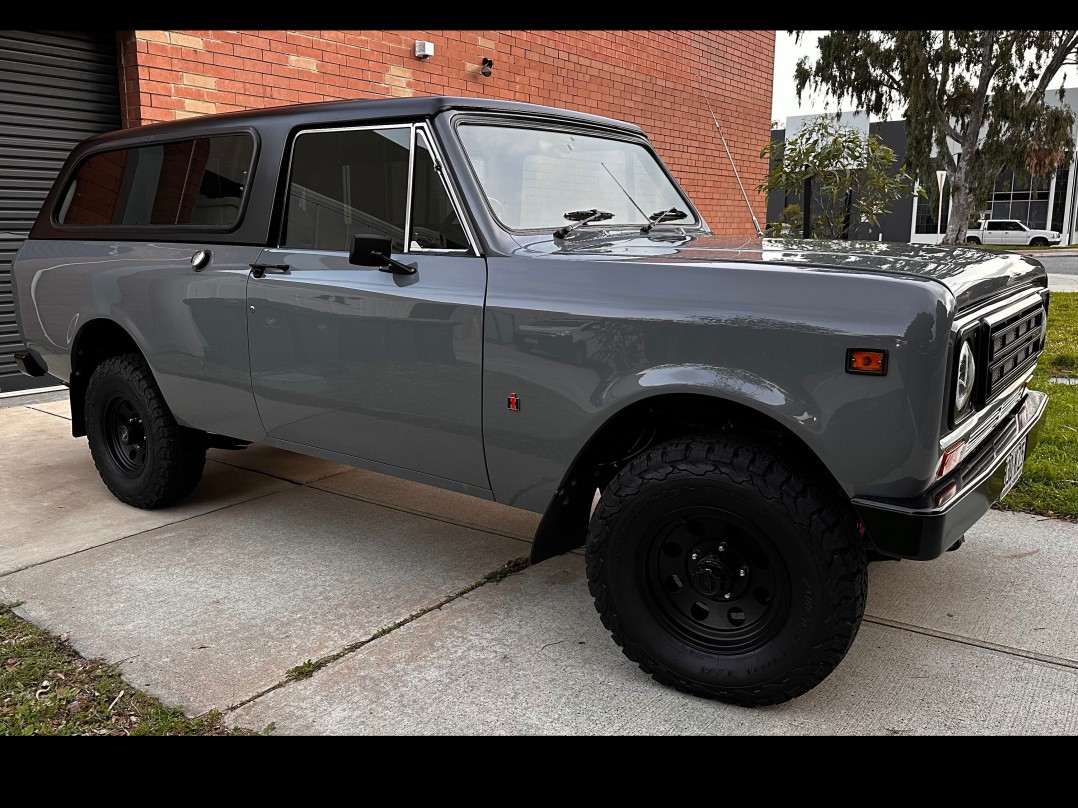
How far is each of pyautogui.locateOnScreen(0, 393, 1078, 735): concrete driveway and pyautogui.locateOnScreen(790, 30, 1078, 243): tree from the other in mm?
26147

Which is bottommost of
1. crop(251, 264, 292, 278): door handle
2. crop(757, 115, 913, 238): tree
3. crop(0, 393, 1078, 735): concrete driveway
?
crop(0, 393, 1078, 735): concrete driveway

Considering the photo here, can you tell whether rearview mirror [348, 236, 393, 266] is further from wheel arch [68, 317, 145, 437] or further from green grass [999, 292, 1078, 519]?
green grass [999, 292, 1078, 519]

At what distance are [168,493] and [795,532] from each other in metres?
3.31

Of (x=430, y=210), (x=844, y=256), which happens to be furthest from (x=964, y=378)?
(x=430, y=210)

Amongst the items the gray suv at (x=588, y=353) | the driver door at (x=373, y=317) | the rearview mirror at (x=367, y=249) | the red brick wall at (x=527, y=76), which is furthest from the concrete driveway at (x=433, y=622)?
the red brick wall at (x=527, y=76)

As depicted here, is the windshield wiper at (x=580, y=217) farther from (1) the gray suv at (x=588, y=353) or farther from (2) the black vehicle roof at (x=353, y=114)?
(2) the black vehicle roof at (x=353, y=114)

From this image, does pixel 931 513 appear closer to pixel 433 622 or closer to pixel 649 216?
pixel 433 622

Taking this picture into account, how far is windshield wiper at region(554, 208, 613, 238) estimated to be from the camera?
3441mm

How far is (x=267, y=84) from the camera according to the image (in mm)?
7617

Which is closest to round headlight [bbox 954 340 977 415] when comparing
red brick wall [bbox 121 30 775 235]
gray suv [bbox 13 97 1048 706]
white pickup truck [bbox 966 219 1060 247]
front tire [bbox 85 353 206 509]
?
gray suv [bbox 13 97 1048 706]

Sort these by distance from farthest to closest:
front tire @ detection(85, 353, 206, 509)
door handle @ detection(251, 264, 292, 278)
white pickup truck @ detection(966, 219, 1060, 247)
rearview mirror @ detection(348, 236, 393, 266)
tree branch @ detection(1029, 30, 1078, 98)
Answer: white pickup truck @ detection(966, 219, 1060, 247) < tree branch @ detection(1029, 30, 1078, 98) < front tire @ detection(85, 353, 206, 509) < door handle @ detection(251, 264, 292, 278) < rearview mirror @ detection(348, 236, 393, 266)

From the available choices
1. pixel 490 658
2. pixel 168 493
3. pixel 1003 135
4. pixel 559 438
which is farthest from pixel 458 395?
pixel 1003 135

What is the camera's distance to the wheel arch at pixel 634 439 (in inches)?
108
